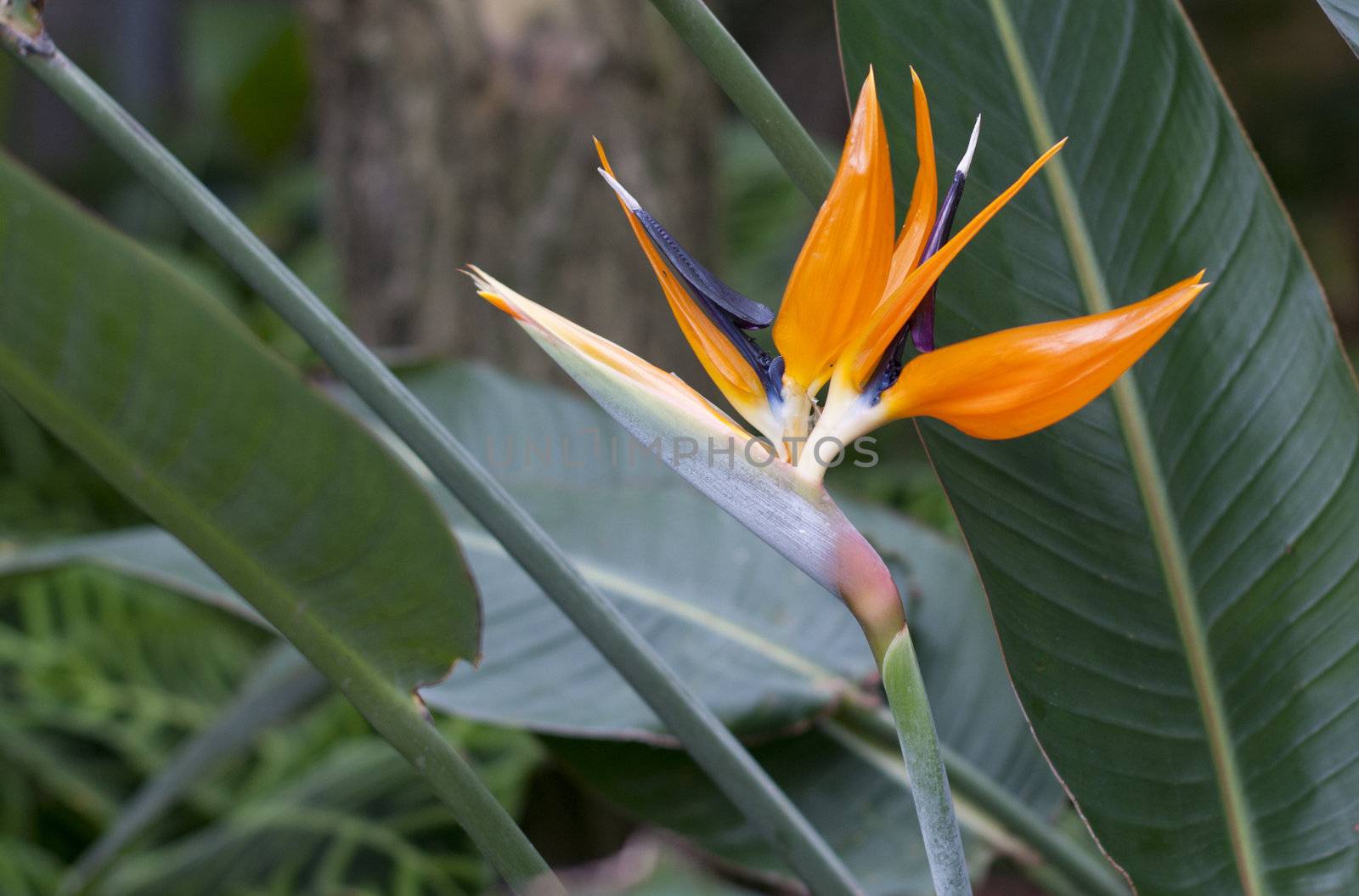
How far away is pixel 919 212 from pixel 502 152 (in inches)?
35.6

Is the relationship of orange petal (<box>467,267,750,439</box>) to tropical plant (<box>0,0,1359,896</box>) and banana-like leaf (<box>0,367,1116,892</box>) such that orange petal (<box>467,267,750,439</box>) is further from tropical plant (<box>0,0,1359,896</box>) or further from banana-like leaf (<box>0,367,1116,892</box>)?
banana-like leaf (<box>0,367,1116,892</box>)

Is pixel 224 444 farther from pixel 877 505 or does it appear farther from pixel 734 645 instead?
pixel 877 505

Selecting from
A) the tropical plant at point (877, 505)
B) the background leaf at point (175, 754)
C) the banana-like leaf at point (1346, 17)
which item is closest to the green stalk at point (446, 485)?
the tropical plant at point (877, 505)

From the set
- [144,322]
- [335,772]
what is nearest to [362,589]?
[144,322]

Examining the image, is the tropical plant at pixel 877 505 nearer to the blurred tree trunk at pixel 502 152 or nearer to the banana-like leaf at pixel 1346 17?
the banana-like leaf at pixel 1346 17

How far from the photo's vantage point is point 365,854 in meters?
1.17

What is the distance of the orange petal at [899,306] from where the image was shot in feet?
0.94

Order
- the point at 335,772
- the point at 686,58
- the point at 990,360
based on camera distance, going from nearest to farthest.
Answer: the point at 990,360, the point at 335,772, the point at 686,58

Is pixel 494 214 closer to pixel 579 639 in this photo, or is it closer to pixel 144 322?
pixel 579 639

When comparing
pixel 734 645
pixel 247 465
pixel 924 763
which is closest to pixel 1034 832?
pixel 734 645

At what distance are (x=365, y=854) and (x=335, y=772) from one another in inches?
5.0

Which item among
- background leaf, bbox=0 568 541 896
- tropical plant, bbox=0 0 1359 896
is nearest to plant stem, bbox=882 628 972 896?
tropical plant, bbox=0 0 1359 896

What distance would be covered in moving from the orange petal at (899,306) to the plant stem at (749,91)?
0.25 feet

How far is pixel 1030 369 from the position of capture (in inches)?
11.1
